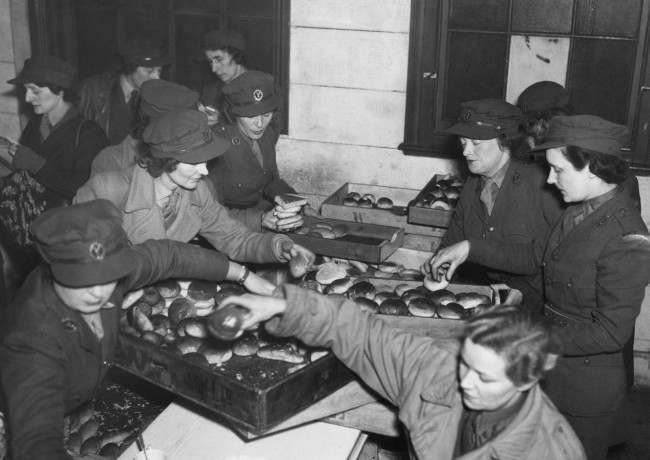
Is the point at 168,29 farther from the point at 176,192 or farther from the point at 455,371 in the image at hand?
the point at 455,371

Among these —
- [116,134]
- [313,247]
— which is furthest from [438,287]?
[116,134]

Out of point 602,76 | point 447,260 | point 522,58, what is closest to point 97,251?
point 447,260

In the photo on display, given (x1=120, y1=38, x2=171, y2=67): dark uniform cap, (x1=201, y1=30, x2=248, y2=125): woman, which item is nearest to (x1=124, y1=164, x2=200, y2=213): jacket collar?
(x1=201, y1=30, x2=248, y2=125): woman

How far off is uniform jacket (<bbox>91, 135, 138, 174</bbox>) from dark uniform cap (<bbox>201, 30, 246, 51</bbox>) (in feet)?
6.68

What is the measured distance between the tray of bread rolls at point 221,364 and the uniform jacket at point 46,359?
9.4 inches

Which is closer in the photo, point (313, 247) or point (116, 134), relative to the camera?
point (313, 247)

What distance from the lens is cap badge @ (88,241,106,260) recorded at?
95.3 inches

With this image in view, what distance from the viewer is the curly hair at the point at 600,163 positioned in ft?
10.8

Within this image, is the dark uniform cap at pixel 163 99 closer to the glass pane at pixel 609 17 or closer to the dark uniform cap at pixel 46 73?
the dark uniform cap at pixel 46 73

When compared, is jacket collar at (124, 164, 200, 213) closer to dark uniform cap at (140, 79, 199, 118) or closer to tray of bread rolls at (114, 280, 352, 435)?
tray of bread rolls at (114, 280, 352, 435)

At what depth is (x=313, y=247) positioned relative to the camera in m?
4.43

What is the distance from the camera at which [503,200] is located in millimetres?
4324

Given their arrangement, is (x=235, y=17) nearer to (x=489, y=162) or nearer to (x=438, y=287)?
(x=489, y=162)

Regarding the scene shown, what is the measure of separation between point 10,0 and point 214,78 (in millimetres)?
2350
